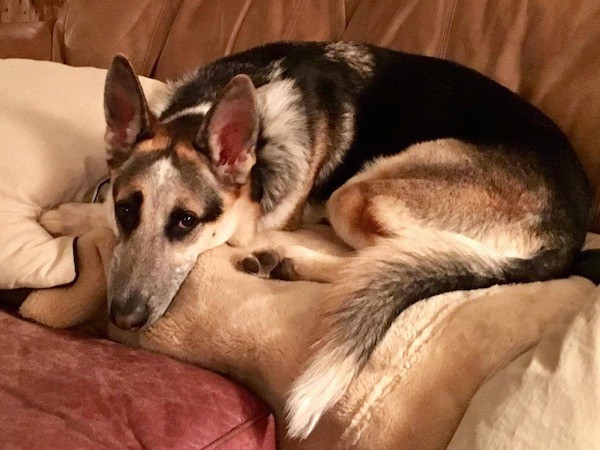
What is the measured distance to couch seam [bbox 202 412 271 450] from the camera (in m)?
1.27

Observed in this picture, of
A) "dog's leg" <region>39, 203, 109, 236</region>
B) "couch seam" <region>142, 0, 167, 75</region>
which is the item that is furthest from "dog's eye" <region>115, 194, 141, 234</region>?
"couch seam" <region>142, 0, 167, 75</region>

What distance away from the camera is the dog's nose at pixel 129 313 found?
1.50 m

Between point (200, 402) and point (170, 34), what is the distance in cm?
190

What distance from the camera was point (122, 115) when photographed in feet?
5.79

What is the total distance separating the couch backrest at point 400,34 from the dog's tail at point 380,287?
0.61 meters

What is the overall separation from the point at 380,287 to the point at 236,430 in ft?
1.50

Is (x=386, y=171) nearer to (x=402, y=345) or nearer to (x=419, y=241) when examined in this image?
(x=419, y=241)

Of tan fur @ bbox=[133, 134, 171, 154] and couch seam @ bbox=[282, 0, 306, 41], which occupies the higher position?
couch seam @ bbox=[282, 0, 306, 41]

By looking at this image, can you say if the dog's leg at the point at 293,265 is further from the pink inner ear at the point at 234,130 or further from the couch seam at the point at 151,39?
the couch seam at the point at 151,39

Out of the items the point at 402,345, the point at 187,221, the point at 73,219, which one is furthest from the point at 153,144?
the point at 402,345

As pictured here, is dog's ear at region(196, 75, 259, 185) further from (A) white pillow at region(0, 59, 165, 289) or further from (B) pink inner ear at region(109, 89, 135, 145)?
(A) white pillow at region(0, 59, 165, 289)

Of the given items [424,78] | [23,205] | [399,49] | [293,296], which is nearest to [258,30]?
[399,49]

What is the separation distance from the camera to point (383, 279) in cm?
144

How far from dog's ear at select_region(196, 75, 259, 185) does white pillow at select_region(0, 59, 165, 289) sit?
1.58 feet
